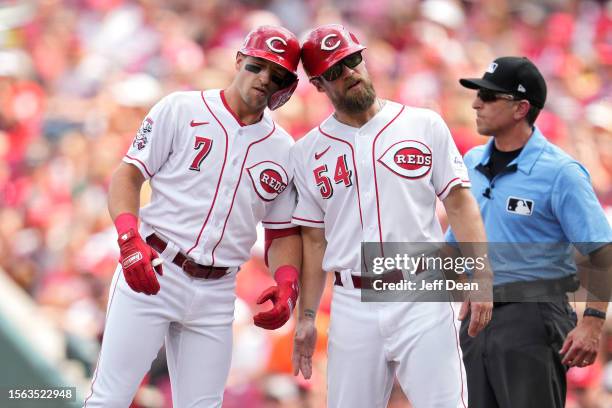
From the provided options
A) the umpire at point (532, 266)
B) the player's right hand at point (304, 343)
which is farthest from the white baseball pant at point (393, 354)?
the umpire at point (532, 266)

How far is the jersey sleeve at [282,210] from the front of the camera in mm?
3832

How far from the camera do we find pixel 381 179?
11.7ft

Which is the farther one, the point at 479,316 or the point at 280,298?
the point at 280,298

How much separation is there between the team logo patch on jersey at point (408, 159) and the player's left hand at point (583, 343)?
2.91 feet

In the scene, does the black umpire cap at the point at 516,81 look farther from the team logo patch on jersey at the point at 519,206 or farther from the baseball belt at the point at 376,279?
the baseball belt at the point at 376,279

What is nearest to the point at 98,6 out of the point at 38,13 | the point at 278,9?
the point at 38,13

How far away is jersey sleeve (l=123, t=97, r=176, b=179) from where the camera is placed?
362cm

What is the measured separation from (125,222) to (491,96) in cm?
172

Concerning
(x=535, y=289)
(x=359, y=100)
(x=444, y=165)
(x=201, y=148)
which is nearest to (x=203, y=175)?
(x=201, y=148)

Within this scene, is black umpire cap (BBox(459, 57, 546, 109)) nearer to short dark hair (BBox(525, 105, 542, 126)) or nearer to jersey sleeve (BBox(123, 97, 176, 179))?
short dark hair (BBox(525, 105, 542, 126))

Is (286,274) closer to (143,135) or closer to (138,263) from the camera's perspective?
(138,263)

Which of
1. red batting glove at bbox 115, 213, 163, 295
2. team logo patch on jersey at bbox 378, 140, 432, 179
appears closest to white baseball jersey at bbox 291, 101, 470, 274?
team logo patch on jersey at bbox 378, 140, 432, 179

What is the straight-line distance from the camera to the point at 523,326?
3.85m

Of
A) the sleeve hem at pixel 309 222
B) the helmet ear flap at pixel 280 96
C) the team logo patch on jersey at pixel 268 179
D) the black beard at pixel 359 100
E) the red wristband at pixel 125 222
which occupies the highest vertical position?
the helmet ear flap at pixel 280 96
